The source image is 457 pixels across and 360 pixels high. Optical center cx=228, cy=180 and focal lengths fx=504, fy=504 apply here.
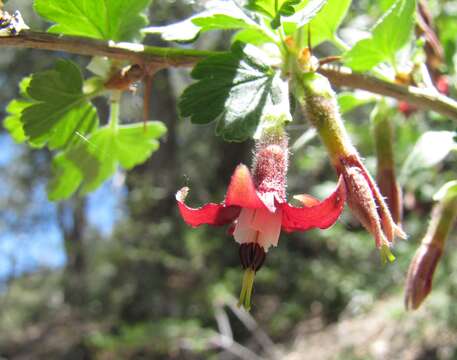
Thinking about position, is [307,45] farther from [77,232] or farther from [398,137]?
[77,232]

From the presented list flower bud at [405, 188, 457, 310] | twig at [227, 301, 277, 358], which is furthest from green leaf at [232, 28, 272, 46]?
twig at [227, 301, 277, 358]

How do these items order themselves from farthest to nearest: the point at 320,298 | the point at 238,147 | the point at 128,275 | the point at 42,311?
the point at 42,311, the point at 238,147, the point at 128,275, the point at 320,298

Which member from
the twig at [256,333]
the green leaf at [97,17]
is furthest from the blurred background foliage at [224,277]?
the green leaf at [97,17]

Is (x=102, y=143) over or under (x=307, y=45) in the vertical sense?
under

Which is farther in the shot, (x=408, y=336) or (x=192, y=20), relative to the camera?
(x=408, y=336)

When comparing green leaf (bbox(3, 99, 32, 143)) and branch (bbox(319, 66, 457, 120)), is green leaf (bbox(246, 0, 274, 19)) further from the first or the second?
green leaf (bbox(3, 99, 32, 143))

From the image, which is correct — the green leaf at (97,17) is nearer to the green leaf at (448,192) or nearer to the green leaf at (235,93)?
the green leaf at (235,93)

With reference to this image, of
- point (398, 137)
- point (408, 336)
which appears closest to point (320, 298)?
point (408, 336)
